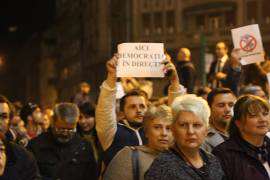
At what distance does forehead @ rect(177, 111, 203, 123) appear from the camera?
4547mm

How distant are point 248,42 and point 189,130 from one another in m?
4.99

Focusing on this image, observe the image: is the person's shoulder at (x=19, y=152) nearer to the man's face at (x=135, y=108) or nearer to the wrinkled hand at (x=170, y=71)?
the man's face at (x=135, y=108)

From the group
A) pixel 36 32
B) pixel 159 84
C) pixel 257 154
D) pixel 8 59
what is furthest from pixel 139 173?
pixel 8 59

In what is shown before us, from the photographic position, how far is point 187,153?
4484mm

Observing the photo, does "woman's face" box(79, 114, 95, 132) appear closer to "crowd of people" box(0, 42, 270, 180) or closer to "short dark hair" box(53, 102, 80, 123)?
"crowd of people" box(0, 42, 270, 180)

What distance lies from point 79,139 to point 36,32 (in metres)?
68.4

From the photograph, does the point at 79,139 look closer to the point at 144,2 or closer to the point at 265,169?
the point at 265,169

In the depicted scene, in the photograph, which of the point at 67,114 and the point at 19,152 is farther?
the point at 67,114

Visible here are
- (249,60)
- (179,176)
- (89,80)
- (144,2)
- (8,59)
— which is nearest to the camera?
(179,176)

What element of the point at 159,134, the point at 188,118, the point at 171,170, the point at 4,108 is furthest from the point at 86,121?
the point at 171,170

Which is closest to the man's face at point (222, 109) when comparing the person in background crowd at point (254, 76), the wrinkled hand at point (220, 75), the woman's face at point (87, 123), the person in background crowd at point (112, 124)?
the person in background crowd at point (112, 124)

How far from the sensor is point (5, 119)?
21.4 ft

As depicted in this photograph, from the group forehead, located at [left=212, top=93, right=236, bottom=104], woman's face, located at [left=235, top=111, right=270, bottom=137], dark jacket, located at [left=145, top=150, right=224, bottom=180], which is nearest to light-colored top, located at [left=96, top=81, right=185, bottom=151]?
forehead, located at [left=212, top=93, right=236, bottom=104]

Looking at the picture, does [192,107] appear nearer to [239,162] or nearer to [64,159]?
[239,162]
